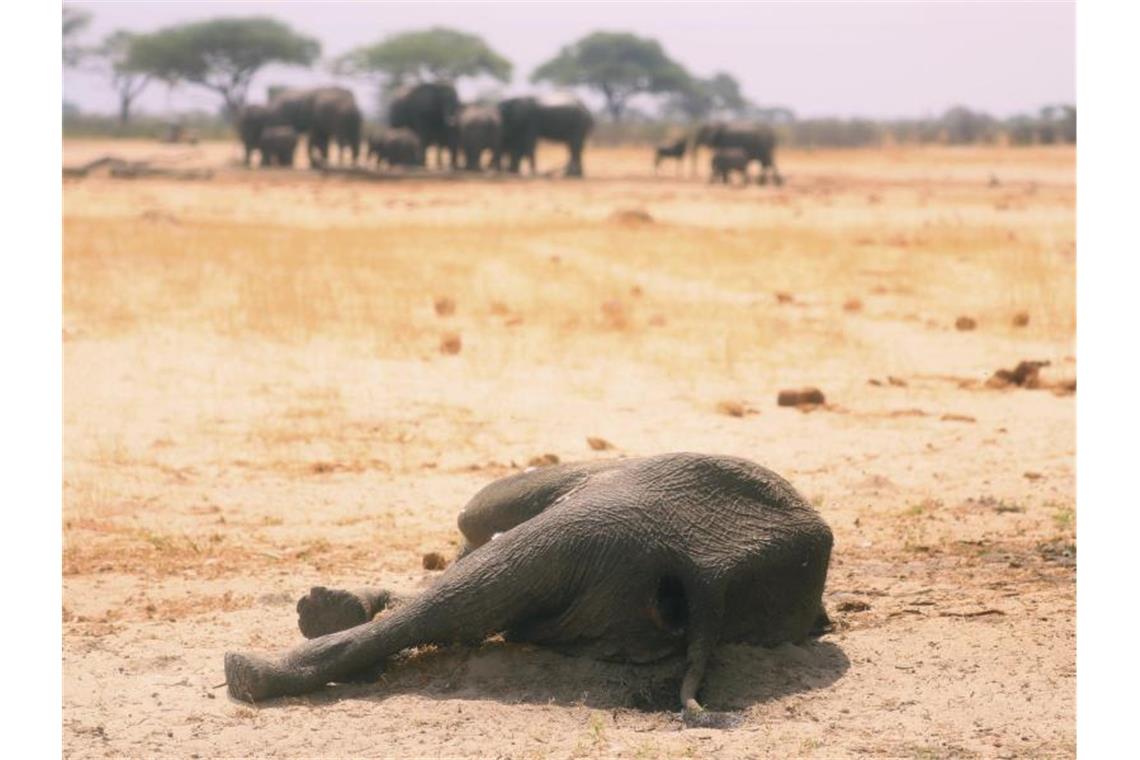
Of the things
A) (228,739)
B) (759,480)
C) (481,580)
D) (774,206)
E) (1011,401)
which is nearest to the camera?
(228,739)

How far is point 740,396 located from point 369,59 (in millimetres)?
40982

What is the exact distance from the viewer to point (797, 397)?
10055 millimetres

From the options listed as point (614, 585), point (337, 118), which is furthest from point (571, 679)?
point (337, 118)

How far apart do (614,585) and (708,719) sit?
19.4 inches

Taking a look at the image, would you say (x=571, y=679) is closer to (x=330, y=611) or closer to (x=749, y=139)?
(x=330, y=611)

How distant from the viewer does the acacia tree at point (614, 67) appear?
181 feet

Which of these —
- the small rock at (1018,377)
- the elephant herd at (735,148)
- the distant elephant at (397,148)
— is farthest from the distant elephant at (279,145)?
the small rock at (1018,377)

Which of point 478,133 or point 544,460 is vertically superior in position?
point 478,133

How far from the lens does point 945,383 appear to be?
10906mm

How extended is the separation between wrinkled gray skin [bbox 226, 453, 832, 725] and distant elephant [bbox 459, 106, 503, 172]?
3035 centimetres

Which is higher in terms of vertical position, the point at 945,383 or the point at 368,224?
the point at 368,224

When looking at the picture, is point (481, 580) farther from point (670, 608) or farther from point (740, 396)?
point (740, 396)

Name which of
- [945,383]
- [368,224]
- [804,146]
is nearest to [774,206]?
[368,224]

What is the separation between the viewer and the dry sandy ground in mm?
4660
